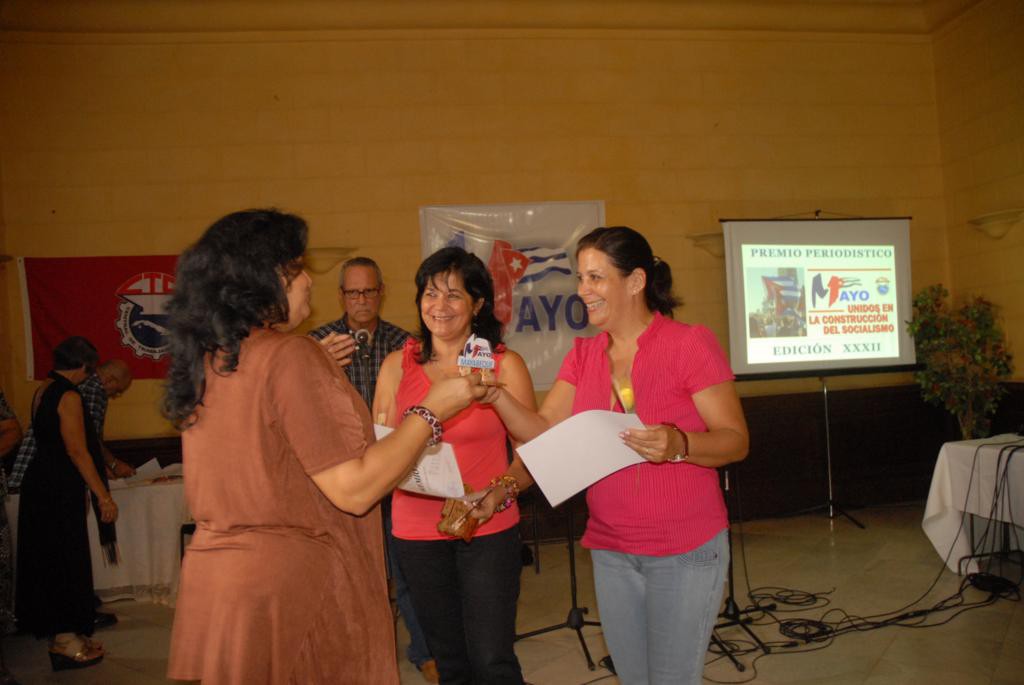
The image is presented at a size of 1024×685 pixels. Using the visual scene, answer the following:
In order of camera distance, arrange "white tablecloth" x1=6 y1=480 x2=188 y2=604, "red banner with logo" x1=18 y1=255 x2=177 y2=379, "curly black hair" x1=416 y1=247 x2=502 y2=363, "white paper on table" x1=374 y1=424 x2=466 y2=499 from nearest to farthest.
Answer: "white paper on table" x1=374 y1=424 x2=466 y2=499
"curly black hair" x1=416 y1=247 x2=502 y2=363
"white tablecloth" x1=6 y1=480 x2=188 y2=604
"red banner with logo" x1=18 y1=255 x2=177 y2=379

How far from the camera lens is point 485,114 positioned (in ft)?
20.2

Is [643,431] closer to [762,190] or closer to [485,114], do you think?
[485,114]

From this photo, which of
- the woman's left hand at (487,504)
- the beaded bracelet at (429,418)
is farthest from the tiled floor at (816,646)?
the beaded bracelet at (429,418)

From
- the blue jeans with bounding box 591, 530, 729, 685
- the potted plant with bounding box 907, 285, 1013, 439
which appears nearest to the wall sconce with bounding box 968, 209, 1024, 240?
the potted plant with bounding box 907, 285, 1013, 439

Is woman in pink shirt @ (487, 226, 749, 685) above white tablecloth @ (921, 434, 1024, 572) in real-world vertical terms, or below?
above

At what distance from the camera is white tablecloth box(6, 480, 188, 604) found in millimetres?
4887

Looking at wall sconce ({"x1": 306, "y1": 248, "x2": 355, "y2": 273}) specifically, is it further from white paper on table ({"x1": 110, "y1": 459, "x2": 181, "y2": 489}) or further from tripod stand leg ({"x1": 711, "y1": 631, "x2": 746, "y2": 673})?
tripod stand leg ({"x1": 711, "y1": 631, "x2": 746, "y2": 673})

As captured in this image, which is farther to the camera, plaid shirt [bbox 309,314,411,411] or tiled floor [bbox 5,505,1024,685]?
plaid shirt [bbox 309,314,411,411]

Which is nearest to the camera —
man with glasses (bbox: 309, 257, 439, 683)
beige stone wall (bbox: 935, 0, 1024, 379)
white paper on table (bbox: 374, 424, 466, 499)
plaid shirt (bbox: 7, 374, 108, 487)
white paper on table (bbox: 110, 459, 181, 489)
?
white paper on table (bbox: 374, 424, 466, 499)

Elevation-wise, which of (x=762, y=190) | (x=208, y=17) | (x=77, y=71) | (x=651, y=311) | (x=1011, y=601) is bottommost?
(x=1011, y=601)

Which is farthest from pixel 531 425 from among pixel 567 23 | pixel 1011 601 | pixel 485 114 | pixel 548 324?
pixel 567 23

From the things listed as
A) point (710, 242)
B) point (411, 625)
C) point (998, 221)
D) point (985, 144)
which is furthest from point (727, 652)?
point (985, 144)

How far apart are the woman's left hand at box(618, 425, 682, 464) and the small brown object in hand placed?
0.51 metres

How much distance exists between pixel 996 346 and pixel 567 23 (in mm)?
4130
